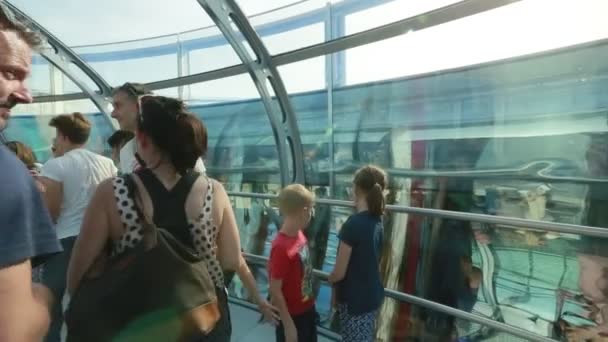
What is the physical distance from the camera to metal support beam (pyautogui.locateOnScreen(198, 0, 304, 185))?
154 inches

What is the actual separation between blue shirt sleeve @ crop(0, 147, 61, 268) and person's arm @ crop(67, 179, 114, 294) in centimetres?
63

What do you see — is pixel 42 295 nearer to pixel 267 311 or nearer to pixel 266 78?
pixel 267 311

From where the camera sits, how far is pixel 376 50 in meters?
3.43

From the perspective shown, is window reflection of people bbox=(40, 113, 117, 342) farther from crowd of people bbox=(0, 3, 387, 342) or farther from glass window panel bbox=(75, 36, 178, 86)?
glass window panel bbox=(75, 36, 178, 86)

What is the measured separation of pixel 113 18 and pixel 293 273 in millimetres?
3648

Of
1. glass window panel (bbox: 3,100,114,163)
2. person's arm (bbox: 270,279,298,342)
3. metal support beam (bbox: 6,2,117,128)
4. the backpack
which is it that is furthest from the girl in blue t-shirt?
glass window panel (bbox: 3,100,114,163)

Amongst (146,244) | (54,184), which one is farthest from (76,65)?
(146,244)

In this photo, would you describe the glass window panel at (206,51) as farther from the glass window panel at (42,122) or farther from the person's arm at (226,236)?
the person's arm at (226,236)

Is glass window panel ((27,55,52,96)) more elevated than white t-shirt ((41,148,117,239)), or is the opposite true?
glass window panel ((27,55,52,96))

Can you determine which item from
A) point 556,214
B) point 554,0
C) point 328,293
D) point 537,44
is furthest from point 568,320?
point 328,293

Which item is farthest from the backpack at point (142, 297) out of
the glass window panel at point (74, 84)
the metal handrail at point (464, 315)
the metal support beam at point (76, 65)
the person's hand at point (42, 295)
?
the glass window panel at point (74, 84)

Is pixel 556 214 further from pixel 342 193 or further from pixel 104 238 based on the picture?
pixel 104 238

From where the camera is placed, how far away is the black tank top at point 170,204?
5.04ft

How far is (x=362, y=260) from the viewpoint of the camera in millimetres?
2654
